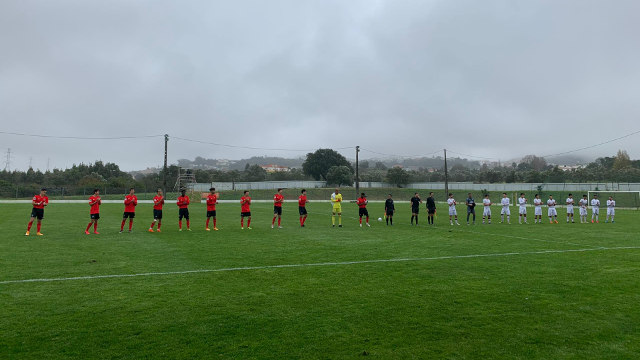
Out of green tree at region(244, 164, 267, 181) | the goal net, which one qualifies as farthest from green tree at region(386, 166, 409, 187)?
the goal net

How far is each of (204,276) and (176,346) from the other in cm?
400

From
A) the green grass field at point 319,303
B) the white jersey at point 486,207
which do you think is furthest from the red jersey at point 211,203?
the white jersey at point 486,207

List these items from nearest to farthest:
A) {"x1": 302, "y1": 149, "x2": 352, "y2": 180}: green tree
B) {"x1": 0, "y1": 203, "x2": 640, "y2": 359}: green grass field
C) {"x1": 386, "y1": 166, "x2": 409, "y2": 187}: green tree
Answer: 1. {"x1": 0, "y1": 203, "x2": 640, "y2": 359}: green grass field
2. {"x1": 386, "y1": 166, "x2": 409, "y2": 187}: green tree
3. {"x1": 302, "y1": 149, "x2": 352, "y2": 180}: green tree

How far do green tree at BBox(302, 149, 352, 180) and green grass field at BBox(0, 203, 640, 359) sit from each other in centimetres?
9511

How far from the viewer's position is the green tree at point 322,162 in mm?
108062

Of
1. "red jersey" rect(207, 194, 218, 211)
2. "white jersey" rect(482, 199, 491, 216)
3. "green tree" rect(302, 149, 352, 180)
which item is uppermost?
"green tree" rect(302, 149, 352, 180)

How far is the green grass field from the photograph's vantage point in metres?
5.14

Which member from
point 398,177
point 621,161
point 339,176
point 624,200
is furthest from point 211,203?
point 621,161

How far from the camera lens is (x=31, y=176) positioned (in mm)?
97188

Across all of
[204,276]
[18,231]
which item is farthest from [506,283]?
[18,231]

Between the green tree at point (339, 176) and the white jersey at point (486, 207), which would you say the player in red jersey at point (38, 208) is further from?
the green tree at point (339, 176)

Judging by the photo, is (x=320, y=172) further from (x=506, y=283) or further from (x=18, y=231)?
(x=506, y=283)

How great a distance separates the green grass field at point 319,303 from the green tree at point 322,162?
312 feet

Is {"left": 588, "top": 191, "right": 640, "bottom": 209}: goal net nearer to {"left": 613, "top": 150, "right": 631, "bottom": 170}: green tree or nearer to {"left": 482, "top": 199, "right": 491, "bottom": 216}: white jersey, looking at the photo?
{"left": 482, "top": 199, "right": 491, "bottom": 216}: white jersey
